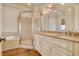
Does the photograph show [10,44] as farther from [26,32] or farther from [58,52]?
[58,52]

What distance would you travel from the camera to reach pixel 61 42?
1.69 metres

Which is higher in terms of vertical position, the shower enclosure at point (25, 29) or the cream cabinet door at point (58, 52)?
the shower enclosure at point (25, 29)

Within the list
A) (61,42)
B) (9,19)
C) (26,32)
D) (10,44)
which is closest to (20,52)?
(10,44)

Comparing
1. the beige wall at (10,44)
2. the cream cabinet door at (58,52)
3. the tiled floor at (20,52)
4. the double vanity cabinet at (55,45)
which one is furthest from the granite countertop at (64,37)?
the beige wall at (10,44)

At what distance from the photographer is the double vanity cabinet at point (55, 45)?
61.1 inches

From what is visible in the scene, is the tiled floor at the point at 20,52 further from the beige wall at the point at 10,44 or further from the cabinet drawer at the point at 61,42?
the cabinet drawer at the point at 61,42

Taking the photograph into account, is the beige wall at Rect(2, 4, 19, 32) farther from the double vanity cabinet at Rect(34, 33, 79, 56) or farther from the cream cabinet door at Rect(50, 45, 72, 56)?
the cream cabinet door at Rect(50, 45, 72, 56)

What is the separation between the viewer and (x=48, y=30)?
187 centimetres

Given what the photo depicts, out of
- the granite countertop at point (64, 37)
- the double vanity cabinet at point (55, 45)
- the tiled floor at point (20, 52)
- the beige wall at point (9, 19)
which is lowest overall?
the tiled floor at point (20, 52)

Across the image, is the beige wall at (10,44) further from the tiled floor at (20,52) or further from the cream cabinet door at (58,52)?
the cream cabinet door at (58,52)

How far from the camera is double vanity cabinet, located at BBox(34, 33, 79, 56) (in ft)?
5.09

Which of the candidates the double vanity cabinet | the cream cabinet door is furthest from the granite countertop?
the cream cabinet door

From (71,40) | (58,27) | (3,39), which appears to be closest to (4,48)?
(3,39)

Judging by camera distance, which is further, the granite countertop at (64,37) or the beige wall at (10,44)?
the beige wall at (10,44)
